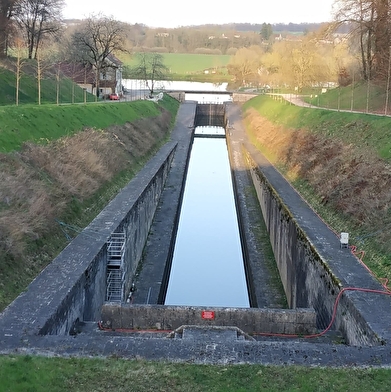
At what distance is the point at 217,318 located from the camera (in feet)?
32.0

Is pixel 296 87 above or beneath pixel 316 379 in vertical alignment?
above

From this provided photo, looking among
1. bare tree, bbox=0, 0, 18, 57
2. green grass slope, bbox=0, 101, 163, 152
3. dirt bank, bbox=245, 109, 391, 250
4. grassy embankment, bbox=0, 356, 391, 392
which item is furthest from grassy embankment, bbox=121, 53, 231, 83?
grassy embankment, bbox=0, 356, 391, 392

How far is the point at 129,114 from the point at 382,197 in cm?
2186

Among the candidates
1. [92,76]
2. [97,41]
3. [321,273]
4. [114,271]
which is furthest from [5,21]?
[321,273]

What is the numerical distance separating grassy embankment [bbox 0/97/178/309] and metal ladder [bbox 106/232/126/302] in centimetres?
121

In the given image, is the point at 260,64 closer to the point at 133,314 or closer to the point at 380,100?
the point at 380,100

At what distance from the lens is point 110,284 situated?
1298 centimetres

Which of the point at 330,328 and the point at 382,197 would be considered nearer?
the point at 330,328

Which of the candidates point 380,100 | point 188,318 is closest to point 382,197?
point 188,318

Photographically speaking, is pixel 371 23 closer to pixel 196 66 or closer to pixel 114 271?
pixel 114 271

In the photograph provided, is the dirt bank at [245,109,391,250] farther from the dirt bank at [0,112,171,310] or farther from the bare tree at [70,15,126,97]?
the bare tree at [70,15,126,97]

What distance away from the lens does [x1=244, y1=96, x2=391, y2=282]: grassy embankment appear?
12500 mm

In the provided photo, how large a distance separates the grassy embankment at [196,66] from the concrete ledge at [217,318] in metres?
84.5

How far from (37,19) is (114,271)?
107 feet
